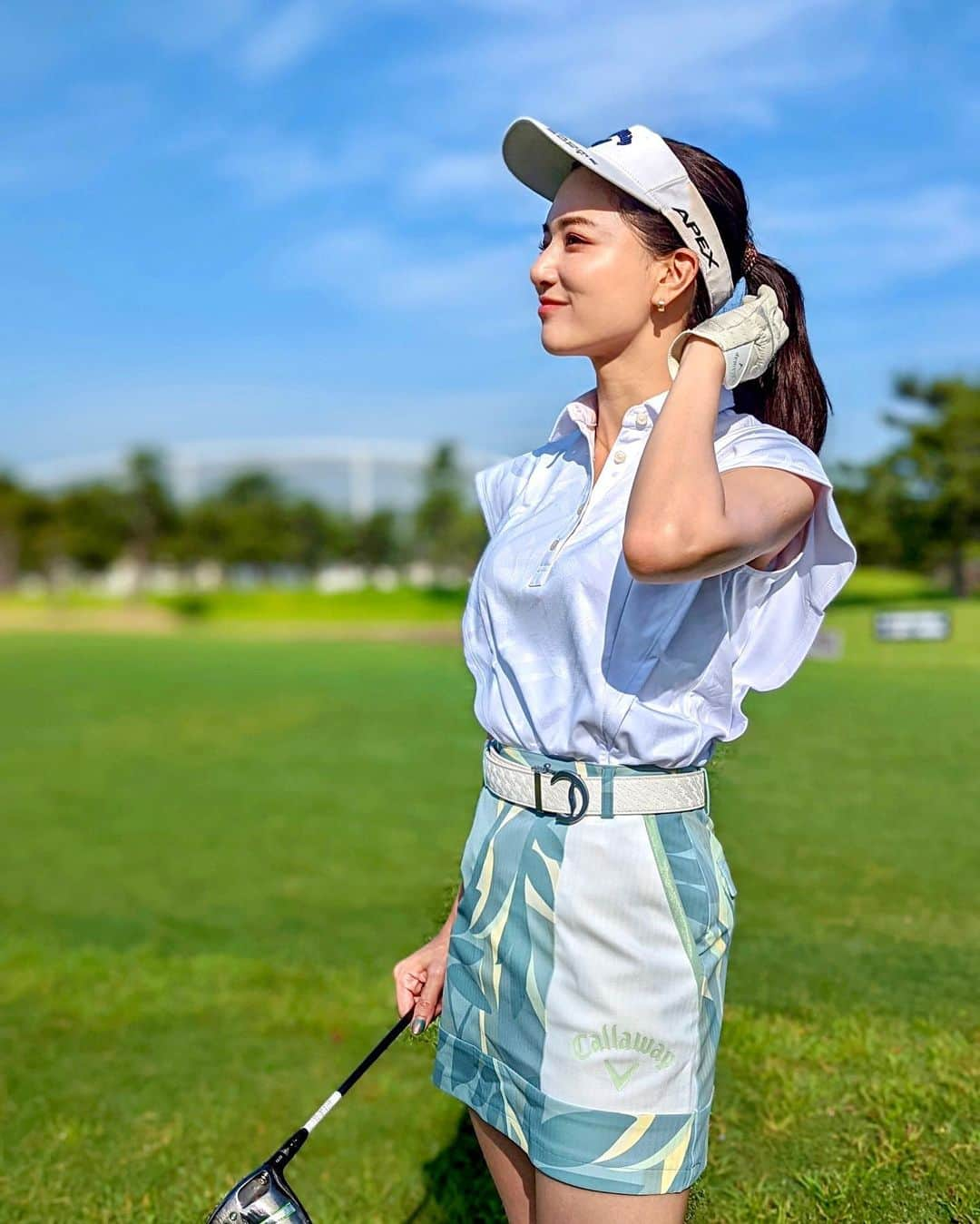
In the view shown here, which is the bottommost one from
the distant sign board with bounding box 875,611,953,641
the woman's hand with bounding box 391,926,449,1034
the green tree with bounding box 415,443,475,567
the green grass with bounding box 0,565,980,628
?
the green grass with bounding box 0,565,980,628

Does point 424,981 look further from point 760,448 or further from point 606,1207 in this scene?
point 760,448

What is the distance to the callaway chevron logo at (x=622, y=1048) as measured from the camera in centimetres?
161

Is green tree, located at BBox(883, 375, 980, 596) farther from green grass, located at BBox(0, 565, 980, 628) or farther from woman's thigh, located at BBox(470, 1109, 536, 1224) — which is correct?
woman's thigh, located at BBox(470, 1109, 536, 1224)

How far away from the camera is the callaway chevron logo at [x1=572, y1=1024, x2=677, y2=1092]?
1.61 m

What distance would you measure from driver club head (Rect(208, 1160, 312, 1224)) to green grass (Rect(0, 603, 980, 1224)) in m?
0.37

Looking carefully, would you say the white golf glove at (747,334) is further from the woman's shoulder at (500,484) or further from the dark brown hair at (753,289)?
the woman's shoulder at (500,484)

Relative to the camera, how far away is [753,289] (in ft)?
5.82

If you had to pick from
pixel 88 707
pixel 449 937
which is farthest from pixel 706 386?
pixel 88 707

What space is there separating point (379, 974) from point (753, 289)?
10.8 ft

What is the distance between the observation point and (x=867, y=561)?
23656 mm

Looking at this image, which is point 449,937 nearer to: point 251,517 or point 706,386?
point 706,386

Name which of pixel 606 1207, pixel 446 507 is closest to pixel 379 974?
pixel 606 1207

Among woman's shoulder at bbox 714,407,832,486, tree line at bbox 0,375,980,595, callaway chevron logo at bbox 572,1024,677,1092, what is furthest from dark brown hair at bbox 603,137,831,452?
tree line at bbox 0,375,980,595

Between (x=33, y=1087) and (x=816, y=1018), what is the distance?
2.11 metres
